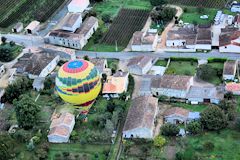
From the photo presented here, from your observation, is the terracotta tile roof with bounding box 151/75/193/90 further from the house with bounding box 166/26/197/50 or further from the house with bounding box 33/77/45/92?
the house with bounding box 33/77/45/92

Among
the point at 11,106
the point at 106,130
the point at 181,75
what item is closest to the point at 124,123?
the point at 106,130

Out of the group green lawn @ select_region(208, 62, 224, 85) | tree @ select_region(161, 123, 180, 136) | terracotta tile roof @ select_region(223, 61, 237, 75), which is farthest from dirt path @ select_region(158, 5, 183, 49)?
tree @ select_region(161, 123, 180, 136)

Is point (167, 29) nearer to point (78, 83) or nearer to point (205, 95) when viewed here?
point (205, 95)

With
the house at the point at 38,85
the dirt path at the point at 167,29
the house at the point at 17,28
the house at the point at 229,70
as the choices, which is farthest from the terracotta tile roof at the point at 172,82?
the house at the point at 17,28

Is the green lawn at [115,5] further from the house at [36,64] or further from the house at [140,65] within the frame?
the house at [140,65]

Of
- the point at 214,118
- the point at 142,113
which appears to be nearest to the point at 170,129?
the point at 142,113

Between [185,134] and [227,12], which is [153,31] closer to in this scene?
[227,12]
